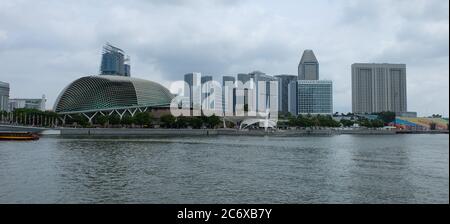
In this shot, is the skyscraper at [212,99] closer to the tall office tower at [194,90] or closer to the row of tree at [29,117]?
the tall office tower at [194,90]

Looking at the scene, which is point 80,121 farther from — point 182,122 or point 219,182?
point 219,182

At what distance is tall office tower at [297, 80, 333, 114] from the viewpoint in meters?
154

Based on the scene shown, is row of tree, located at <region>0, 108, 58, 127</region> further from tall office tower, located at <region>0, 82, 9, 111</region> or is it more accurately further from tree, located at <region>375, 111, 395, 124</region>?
tree, located at <region>375, 111, 395, 124</region>

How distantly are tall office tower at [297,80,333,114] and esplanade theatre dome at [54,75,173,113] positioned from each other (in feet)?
221

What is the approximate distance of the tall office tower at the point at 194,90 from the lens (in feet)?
384

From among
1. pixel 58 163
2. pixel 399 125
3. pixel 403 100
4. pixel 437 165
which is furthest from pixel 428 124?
pixel 58 163

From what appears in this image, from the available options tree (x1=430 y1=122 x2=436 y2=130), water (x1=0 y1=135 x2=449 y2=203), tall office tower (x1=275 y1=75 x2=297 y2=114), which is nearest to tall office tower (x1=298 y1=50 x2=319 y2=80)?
tall office tower (x1=275 y1=75 x2=297 y2=114)

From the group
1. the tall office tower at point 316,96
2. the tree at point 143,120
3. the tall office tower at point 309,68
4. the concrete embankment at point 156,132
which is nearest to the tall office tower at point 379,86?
the tall office tower at point 316,96

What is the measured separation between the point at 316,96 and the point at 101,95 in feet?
280

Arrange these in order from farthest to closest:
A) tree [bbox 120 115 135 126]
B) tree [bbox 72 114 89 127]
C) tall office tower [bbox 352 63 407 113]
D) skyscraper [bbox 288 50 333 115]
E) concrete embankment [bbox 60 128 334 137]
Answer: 1. tall office tower [bbox 352 63 407 113]
2. skyscraper [bbox 288 50 333 115]
3. tree [bbox 120 115 135 126]
4. tree [bbox 72 114 89 127]
5. concrete embankment [bbox 60 128 334 137]

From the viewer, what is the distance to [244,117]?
11475 cm
